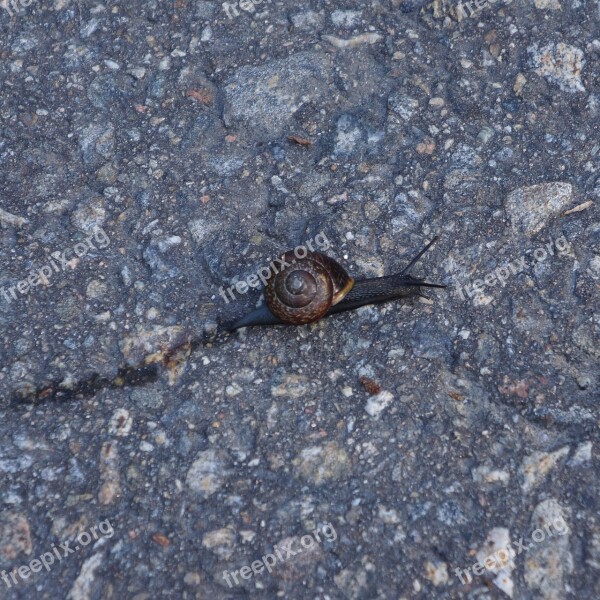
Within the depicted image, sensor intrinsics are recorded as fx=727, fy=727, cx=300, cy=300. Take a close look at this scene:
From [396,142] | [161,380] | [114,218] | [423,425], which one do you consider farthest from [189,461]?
[396,142]

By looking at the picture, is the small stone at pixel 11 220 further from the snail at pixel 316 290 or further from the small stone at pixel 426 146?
the small stone at pixel 426 146

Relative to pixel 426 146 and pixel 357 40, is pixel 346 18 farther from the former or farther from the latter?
pixel 426 146

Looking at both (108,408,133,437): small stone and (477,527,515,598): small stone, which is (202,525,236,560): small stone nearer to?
(108,408,133,437): small stone

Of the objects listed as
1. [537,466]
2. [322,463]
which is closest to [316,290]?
[322,463]

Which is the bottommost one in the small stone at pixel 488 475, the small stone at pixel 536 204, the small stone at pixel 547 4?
the small stone at pixel 488 475

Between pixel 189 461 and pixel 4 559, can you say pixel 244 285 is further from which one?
pixel 4 559

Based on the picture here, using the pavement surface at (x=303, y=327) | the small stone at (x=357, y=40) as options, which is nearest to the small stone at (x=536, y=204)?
the pavement surface at (x=303, y=327)
